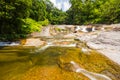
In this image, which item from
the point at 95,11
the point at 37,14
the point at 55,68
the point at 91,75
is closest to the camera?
the point at 91,75

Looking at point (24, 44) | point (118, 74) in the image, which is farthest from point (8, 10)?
point (118, 74)

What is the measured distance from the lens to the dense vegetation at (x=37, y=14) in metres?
22.4

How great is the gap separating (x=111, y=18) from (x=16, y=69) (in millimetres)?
43039

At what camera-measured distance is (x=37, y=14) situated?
169 ft

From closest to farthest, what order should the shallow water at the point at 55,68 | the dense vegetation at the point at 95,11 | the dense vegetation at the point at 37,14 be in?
the shallow water at the point at 55,68
the dense vegetation at the point at 37,14
the dense vegetation at the point at 95,11

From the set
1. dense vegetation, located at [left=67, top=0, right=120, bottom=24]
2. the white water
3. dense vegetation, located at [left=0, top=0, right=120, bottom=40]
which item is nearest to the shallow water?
the white water

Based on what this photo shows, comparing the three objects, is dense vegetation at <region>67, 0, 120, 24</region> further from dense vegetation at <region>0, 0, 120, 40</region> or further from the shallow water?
the shallow water

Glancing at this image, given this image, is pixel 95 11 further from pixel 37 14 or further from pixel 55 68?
pixel 55 68

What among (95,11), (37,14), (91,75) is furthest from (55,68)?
(95,11)

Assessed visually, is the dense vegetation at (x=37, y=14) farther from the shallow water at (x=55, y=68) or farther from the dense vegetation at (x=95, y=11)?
the shallow water at (x=55, y=68)

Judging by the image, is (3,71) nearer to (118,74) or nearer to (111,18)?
(118,74)

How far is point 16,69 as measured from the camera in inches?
428

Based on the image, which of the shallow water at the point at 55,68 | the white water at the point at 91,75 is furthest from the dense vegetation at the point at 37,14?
the white water at the point at 91,75

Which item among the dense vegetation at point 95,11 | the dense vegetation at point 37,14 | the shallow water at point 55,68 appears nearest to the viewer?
the shallow water at point 55,68
